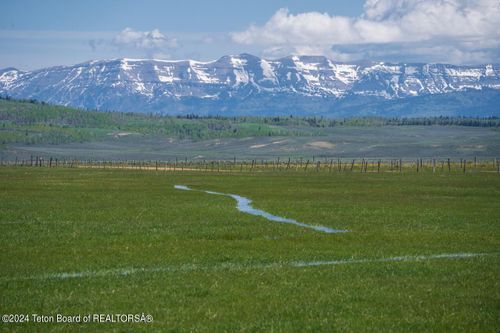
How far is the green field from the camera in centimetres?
2252

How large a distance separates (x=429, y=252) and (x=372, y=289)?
10.1 m

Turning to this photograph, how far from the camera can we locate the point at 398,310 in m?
23.1

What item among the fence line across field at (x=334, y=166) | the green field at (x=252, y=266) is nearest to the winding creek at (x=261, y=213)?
the green field at (x=252, y=266)

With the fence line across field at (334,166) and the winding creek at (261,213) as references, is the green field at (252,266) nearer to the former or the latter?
the winding creek at (261,213)

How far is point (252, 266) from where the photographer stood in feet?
103

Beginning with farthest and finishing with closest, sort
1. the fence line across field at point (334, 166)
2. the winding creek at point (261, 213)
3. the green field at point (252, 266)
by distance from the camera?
the fence line across field at point (334, 166)
the winding creek at point (261, 213)
the green field at point (252, 266)

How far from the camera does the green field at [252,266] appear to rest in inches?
886

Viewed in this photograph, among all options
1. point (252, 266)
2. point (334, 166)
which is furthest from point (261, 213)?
point (334, 166)

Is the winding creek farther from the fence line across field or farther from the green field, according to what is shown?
the fence line across field

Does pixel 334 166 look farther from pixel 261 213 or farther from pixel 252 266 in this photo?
pixel 252 266

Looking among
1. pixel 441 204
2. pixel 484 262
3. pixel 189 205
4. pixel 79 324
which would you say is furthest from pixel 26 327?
pixel 441 204

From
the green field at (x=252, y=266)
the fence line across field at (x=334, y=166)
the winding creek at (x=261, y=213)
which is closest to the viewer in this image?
the green field at (x=252, y=266)

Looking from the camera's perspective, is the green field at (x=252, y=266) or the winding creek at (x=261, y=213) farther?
the winding creek at (x=261, y=213)

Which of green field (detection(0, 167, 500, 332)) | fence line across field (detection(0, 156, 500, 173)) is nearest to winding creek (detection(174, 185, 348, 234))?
green field (detection(0, 167, 500, 332))
